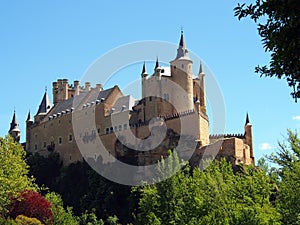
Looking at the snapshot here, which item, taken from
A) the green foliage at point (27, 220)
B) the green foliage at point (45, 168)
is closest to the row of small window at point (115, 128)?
the green foliage at point (45, 168)

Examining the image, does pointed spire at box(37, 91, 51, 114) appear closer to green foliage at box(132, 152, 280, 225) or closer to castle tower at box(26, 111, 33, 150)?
castle tower at box(26, 111, 33, 150)

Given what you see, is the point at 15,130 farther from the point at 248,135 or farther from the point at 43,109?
the point at 248,135

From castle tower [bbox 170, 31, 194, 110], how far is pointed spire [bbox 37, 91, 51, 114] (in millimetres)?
30998

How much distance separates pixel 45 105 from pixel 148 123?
31968 mm

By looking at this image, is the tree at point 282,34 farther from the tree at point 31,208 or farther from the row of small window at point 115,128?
the row of small window at point 115,128

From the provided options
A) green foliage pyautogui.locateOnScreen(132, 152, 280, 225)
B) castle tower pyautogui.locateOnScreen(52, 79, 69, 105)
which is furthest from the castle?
green foliage pyautogui.locateOnScreen(132, 152, 280, 225)

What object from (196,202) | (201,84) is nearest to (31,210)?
(196,202)

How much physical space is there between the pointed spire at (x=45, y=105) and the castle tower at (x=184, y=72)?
3100cm

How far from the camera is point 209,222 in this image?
3969 cm

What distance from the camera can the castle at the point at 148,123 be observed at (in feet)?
266

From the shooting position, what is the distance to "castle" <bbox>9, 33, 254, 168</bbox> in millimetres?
81188

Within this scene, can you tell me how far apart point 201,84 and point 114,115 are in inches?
575

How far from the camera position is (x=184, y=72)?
87.6 meters

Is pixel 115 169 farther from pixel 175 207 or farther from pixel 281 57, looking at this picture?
pixel 281 57
